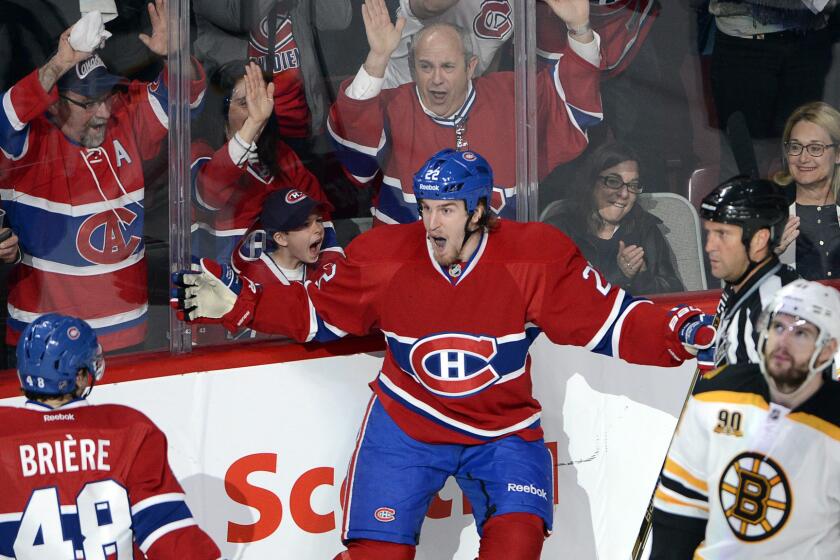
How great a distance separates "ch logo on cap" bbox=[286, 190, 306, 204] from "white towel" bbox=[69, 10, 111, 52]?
670 millimetres

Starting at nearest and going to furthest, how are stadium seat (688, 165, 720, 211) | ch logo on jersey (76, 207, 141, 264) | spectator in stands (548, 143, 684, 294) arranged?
1. ch logo on jersey (76, 207, 141, 264)
2. spectator in stands (548, 143, 684, 294)
3. stadium seat (688, 165, 720, 211)

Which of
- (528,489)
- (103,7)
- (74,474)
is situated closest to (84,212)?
(103,7)

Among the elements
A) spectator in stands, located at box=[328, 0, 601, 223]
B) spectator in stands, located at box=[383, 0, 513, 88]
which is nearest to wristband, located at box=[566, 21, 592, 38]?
spectator in stands, located at box=[328, 0, 601, 223]

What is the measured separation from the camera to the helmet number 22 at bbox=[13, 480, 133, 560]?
2658 millimetres

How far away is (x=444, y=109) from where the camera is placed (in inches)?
145

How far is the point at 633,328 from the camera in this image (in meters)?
3.36

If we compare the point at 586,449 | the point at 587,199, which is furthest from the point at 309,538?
the point at 587,199

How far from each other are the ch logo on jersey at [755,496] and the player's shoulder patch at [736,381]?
127 mm

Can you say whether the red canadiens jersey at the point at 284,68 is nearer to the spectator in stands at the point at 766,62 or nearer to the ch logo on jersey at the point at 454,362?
the ch logo on jersey at the point at 454,362

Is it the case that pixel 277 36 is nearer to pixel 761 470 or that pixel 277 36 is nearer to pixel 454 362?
pixel 454 362

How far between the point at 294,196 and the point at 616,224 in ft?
3.38

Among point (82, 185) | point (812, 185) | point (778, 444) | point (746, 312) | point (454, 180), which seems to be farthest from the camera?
point (812, 185)

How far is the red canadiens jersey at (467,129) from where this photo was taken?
362 centimetres

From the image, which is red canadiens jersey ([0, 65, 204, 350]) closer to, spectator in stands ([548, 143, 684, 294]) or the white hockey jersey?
spectator in stands ([548, 143, 684, 294])
